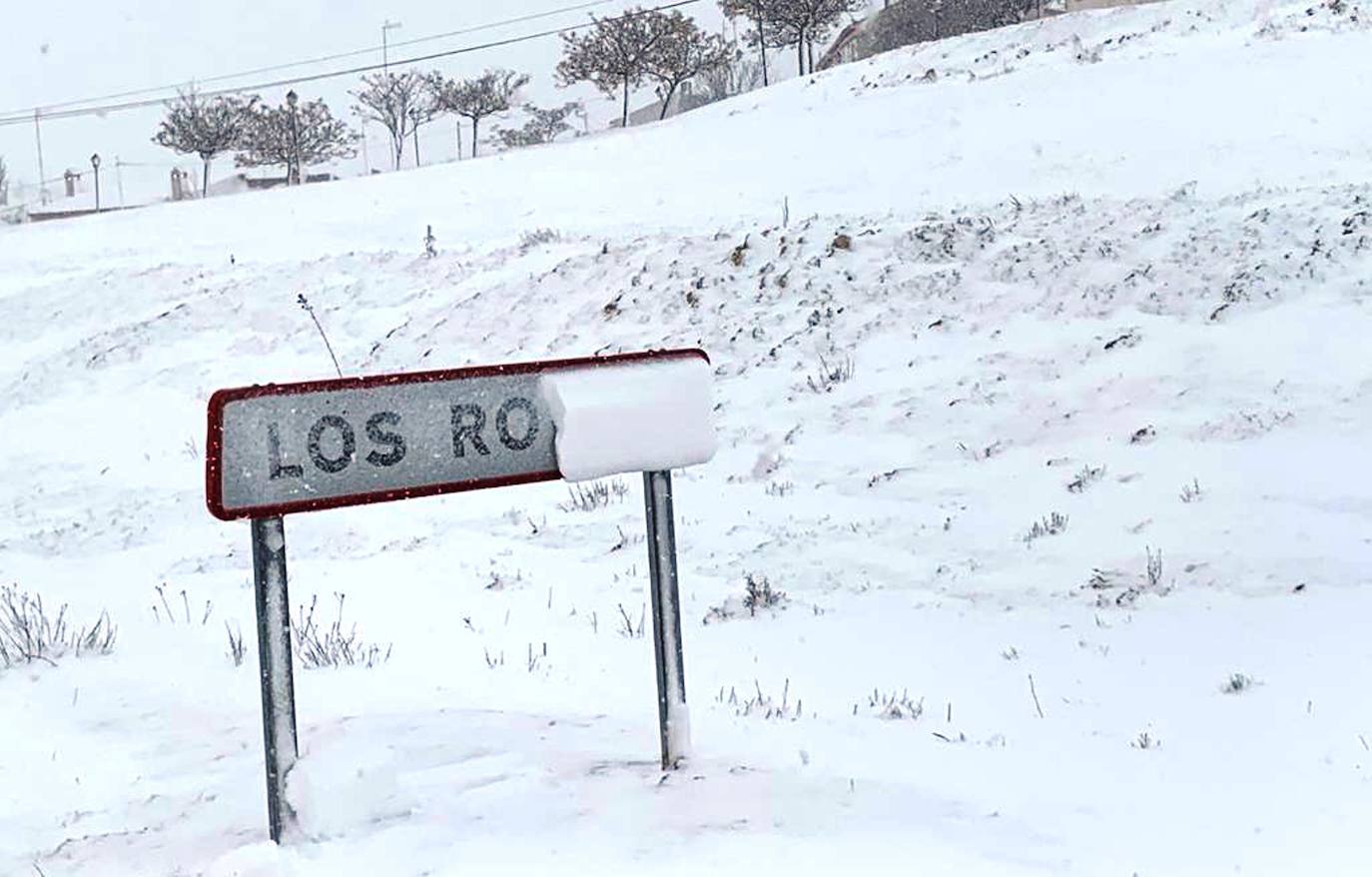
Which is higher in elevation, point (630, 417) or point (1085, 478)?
point (630, 417)

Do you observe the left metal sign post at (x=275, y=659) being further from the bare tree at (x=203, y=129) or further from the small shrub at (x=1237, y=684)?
the bare tree at (x=203, y=129)

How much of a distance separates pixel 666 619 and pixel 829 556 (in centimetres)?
342

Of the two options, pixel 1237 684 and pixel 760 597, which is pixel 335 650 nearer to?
pixel 760 597

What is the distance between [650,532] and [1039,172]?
15.8 metres

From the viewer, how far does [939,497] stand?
26.1 ft

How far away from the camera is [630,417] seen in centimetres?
365

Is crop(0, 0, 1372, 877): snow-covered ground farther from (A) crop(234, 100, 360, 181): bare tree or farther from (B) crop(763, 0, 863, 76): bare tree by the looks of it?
(A) crop(234, 100, 360, 181): bare tree

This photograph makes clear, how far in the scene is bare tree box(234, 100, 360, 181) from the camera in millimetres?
62363

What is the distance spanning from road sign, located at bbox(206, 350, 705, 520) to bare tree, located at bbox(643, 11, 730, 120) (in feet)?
168

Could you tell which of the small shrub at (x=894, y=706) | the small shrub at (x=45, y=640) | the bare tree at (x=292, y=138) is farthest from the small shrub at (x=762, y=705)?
the bare tree at (x=292, y=138)

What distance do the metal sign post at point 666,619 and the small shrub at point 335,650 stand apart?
2.16m

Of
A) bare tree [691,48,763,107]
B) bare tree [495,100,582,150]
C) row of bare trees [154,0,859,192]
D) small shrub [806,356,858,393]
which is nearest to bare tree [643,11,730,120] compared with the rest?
row of bare trees [154,0,859,192]

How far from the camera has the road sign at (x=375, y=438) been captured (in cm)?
308

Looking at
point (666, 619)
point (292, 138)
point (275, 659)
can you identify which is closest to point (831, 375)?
point (666, 619)
